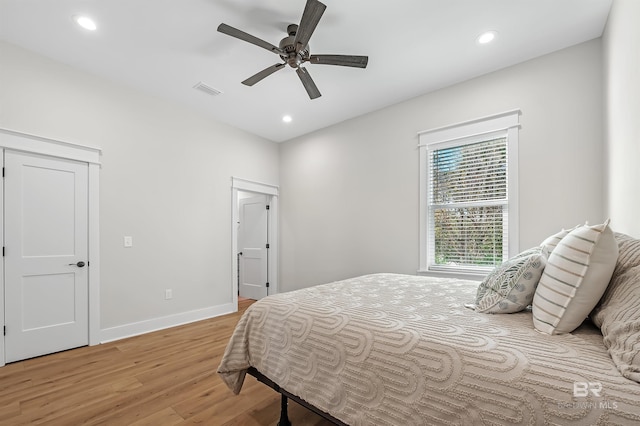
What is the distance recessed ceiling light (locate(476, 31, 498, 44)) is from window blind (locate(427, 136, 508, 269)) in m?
0.97

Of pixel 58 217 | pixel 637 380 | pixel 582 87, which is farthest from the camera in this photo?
pixel 58 217

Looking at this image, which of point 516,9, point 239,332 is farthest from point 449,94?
point 239,332

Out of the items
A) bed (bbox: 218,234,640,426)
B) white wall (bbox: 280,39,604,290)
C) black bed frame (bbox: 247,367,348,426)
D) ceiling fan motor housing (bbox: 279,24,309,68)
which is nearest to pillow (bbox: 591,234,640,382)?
bed (bbox: 218,234,640,426)

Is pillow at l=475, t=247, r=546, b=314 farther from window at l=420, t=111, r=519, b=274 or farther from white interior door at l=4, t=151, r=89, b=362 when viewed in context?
white interior door at l=4, t=151, r=89, b=362

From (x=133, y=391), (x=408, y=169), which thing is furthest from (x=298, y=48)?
(x=133, y=391)

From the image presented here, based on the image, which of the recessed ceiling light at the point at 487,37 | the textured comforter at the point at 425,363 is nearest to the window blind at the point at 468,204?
the recessed ceiling light at the point at 487,37

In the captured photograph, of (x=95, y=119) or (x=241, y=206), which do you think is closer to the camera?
(x=95, y=119)

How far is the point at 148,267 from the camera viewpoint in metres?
3.50

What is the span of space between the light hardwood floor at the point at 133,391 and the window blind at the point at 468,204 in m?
2.35

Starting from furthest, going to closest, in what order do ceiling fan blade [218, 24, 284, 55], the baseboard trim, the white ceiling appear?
1. the baseboard trim
2. the white ceiling
3. ceiling fan blade [218, 24, 284, 55]

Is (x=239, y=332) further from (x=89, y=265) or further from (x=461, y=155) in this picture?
(x=461, y=155)

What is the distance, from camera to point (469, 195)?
10.5ft

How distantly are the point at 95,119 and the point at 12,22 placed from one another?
96 centimetres

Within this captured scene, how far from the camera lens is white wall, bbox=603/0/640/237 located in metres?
1.64
